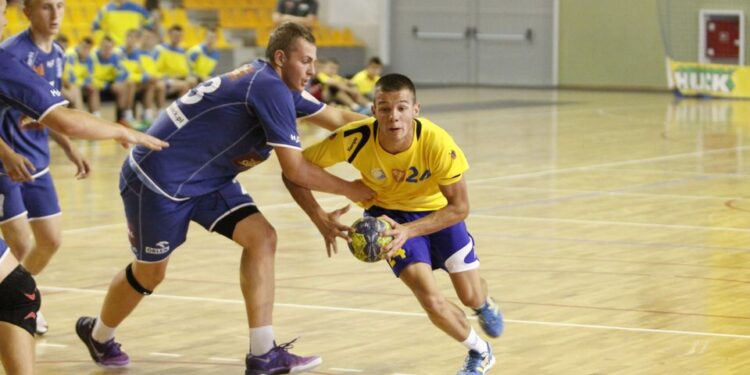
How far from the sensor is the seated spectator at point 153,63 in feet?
→ 67.2

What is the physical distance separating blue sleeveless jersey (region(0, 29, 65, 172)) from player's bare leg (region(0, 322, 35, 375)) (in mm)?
2063

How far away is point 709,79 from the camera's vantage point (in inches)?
995

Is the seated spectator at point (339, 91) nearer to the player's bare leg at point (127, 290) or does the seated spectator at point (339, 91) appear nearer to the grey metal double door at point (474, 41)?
the grey metal double door at point (474, 41)

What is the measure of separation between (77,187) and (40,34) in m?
6.47

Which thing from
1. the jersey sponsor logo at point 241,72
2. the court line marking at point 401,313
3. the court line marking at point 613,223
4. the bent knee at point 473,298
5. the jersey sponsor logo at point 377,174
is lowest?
the court line marking at point 613,223

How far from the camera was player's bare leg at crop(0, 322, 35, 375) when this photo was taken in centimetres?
495

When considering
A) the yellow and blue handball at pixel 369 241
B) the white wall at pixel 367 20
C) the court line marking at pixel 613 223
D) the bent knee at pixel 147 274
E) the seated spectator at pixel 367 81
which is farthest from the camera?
the white wall at pixel 367 20

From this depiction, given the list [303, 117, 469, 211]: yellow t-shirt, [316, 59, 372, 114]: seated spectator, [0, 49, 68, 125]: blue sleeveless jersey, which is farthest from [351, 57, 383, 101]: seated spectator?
[0, 49, 68, 125]: blue sleeveless jersey

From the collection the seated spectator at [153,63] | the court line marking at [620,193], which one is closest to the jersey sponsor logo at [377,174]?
the court line marking at [620,193]

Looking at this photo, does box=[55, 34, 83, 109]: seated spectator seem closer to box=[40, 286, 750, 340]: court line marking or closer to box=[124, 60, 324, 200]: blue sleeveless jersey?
box=[40, 286, 750, 340]: court line marking

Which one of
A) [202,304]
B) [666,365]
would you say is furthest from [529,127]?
[666,365]

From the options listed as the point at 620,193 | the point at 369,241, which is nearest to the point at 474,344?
the point at 369,241

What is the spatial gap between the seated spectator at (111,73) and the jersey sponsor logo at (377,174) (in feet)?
46.1

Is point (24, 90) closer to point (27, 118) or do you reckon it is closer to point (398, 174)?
point (398, 174)
